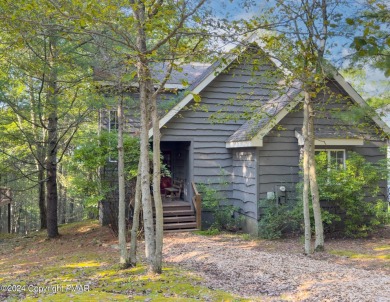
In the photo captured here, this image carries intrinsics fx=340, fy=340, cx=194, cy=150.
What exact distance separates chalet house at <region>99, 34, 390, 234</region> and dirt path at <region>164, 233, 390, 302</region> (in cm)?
309

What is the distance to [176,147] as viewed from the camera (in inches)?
601

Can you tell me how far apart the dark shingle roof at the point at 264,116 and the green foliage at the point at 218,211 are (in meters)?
2.02

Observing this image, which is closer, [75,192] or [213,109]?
[75,192]

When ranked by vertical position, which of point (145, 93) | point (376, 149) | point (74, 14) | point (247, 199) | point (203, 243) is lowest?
point (203, 243)

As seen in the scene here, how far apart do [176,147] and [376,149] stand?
7.93m

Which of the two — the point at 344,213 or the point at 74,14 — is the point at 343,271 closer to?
the point at 344,213

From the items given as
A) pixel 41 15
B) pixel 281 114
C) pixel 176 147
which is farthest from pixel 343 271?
pixel 176 147

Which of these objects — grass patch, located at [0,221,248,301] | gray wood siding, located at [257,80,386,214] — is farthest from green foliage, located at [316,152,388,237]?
grass patch, located at [0,221,248,301]

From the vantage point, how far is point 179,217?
11.8 meters

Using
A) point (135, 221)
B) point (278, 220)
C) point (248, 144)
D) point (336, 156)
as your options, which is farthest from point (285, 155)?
point (135, 221)

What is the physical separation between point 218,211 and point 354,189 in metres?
4.41

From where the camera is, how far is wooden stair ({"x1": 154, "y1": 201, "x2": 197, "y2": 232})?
11422mm

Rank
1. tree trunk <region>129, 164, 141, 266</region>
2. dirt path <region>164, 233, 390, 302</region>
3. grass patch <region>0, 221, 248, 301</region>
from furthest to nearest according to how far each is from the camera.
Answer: tree trunk <region>129, 164, 141, 266</region> < dirt path <region>164, 233, 390, 302</region> < grass patch <region>0, 221, 248, 301</region>

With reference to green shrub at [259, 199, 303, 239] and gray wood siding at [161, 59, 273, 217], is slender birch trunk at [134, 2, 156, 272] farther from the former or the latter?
gray wood siding at [161, 59, 273, 217]
